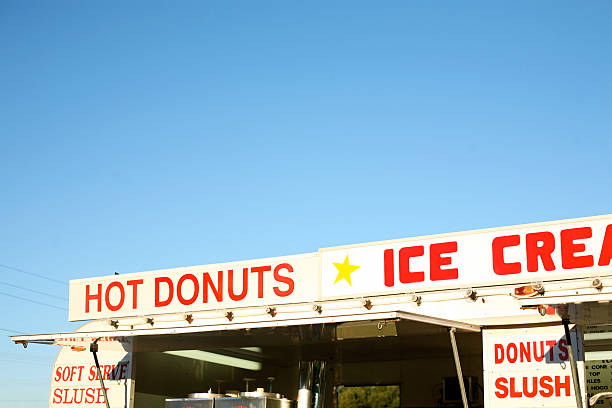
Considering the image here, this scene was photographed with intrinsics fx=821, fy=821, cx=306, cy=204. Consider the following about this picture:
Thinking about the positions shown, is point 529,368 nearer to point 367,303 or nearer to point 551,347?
point 551,347

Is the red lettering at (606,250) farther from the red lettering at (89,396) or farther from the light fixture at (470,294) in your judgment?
the red lettering at (89,396)

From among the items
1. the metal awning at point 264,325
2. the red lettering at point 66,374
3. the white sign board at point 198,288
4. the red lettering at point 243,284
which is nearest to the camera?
the metal awning at point 264,325

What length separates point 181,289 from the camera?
48.1ft

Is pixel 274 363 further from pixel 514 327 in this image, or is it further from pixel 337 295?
pixel 514 327

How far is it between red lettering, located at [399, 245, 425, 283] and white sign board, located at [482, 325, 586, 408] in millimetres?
1341

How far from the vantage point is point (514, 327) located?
37.8ft

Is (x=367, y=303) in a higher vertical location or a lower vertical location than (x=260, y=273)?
lower

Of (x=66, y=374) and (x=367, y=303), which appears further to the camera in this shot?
(x=66, y=374)

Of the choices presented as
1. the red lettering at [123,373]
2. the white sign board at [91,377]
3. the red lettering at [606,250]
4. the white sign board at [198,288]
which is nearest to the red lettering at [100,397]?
the white sign board at [91,377]

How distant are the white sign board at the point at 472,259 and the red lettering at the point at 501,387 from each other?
4.44 ft

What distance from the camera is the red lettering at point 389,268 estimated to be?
12.6 metres

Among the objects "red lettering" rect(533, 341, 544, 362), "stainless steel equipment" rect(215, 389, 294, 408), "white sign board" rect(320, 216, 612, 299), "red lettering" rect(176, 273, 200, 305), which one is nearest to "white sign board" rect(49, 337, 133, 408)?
"red lettering" rect(176, 273, 200, 305)

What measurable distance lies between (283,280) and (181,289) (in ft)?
6.81

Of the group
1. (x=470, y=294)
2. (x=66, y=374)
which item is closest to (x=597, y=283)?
(x=470, y=294)
